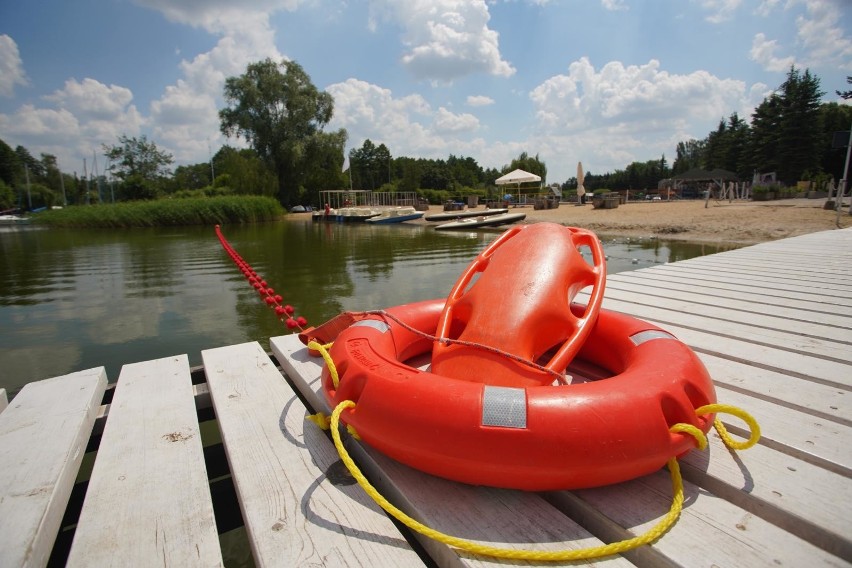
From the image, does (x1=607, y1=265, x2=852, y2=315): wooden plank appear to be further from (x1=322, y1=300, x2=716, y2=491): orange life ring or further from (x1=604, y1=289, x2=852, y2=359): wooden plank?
(x1=322, y1=300, x2=716, y2=491): orange life ring

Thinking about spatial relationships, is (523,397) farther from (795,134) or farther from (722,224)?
(795,134)

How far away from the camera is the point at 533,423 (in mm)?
1009

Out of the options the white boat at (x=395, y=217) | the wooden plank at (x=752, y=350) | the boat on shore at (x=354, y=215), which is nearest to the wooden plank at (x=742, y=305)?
the wooden plank at (x=752, y=350)

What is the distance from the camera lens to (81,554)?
0.98m

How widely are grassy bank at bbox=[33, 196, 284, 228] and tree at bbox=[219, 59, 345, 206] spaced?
303 inches

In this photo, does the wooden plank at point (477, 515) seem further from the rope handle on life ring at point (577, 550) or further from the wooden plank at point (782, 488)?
the wooden plank at point (782, 488)

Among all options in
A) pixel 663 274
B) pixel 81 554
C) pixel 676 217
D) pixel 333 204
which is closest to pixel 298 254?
pixel 663 274

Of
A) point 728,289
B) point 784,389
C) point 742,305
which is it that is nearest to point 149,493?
point 784,389

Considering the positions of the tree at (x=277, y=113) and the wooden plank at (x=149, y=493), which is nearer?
the wooden plank at (x=149, y=493)

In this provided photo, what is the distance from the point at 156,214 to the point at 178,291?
18.7 metres

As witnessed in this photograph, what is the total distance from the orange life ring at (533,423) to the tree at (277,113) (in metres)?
30.9

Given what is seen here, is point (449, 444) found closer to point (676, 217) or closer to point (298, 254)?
point (298, 254)

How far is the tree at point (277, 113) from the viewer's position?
95.7 feet

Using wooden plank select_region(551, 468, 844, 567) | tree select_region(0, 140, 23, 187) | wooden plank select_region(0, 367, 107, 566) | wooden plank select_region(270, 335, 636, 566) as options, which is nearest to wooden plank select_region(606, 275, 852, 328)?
wooden plank select_region(551, 468, 844, 567)
